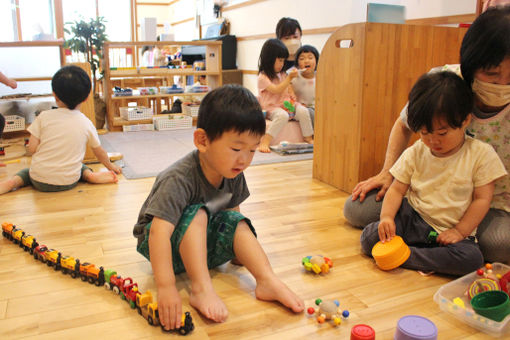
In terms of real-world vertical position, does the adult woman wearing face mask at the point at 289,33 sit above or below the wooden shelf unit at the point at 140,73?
above

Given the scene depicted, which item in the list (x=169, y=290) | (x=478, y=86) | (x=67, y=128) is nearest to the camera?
(x=169, y=290)

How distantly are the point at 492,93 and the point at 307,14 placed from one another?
2895 mm

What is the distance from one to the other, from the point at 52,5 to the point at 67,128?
211 inches

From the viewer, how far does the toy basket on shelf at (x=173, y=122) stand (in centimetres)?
353

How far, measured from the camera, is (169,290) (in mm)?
896

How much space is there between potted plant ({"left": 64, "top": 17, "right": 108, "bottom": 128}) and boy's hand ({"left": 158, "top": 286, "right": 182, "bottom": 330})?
9.70ft

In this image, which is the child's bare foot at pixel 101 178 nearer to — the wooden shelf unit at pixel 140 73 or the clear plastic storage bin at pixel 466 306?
the clear plastic storage bin at pixel 466 306

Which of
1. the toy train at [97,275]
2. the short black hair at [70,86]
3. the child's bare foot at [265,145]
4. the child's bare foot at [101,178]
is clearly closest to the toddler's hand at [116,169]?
the child's bare foot at [101,178]

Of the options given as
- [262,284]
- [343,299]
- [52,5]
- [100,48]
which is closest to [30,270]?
[262,284]

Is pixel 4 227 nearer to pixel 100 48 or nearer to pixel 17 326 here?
pixel 17 326

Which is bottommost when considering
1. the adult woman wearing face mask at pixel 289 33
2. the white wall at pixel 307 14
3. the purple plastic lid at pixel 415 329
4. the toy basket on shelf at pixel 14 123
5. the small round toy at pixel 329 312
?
the small round toy at pixel 329 312

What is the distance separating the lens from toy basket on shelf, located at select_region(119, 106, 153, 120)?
3.52 meters

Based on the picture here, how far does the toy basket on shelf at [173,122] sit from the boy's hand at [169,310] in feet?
9.05

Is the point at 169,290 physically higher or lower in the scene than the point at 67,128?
lower
